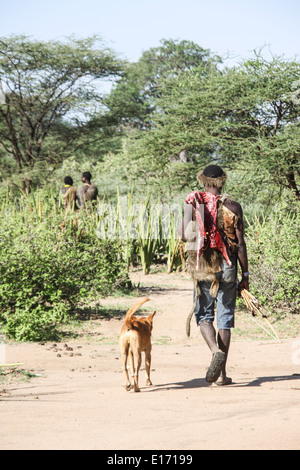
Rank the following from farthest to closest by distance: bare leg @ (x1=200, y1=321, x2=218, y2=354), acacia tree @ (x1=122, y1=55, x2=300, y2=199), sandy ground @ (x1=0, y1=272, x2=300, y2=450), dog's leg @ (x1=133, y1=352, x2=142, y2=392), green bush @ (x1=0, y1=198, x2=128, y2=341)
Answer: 1. acacia tree @ (x1=122, y1=55, x2=300, y2=199)
2. green bush @ (x1=0, y1=198, x2=128, y2=341)
3. bare leg @ (x1=200, y1=321, x2=218, y2=354)
4. dog's leg @ (x1=133, y1=352, x2=142, y2=392)
5. sandy ground @ (x1=0, y1=272, x2=300, y2=450)

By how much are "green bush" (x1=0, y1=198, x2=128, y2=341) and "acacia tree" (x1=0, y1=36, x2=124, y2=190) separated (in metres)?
12.5

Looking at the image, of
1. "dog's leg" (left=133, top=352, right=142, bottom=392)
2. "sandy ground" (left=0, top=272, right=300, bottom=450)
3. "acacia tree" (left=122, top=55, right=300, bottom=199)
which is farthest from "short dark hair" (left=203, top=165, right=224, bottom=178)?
"acacia tree" (left=122, top=55, right=300, bottom=199)

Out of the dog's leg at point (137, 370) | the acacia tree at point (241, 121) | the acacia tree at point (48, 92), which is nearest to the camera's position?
the dog's leg at point (137, 370)

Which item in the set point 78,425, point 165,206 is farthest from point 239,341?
point 165,206

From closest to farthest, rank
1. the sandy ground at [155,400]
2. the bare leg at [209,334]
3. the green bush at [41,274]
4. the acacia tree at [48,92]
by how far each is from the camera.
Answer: the sandy ground at [155,400]
the bare leg at [209,334]
the green bush at [41,274]
the acacia tree at [48,92]

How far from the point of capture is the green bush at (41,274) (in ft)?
21.7

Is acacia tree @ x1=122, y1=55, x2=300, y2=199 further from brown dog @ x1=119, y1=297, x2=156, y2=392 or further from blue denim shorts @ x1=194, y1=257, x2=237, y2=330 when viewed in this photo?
brown dog @ x1=119, y1=297, x2=156, y2=392

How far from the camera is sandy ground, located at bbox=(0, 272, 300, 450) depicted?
116 inches

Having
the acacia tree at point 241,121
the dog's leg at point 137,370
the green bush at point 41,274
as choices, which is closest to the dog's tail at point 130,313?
the dog's leg at point 137,370

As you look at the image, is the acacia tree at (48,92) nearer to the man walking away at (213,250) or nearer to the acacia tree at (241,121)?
the acacia tree at (241,121)

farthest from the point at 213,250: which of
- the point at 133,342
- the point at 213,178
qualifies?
the point at 133,342

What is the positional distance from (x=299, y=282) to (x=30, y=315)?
3.96m

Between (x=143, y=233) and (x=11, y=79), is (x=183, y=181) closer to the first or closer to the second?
(x=143, y=233)

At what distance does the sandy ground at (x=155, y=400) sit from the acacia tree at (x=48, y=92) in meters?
A: 14.7
